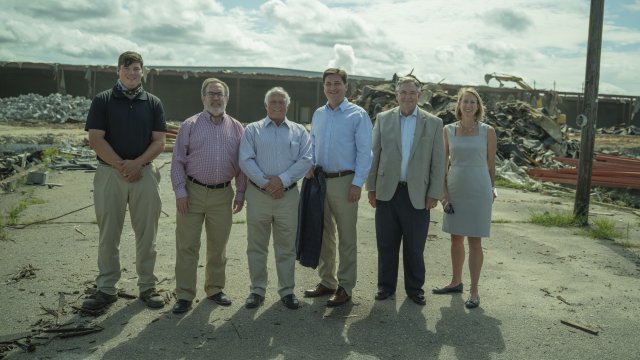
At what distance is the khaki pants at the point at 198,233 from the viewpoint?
4496mm

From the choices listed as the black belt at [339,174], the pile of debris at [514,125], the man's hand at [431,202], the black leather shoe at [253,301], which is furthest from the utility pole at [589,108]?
the pile of debris at [514,125]

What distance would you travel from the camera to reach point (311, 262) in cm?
462

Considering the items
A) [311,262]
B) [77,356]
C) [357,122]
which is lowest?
[77,356]

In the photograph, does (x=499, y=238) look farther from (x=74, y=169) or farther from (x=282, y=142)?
(x=74, y=169)

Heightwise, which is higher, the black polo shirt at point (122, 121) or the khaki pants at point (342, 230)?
the black polo shirt at point (122, 121)

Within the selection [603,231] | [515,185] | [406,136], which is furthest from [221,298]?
[515,185]

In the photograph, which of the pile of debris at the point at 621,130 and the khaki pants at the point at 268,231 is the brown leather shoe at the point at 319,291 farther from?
the pile of debris at the point at 621,130

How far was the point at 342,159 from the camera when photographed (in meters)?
4.59

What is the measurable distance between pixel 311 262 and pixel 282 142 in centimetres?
105

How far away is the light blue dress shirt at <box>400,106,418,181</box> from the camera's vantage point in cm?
466

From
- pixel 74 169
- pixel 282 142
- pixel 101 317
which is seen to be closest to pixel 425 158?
pixel 282 142

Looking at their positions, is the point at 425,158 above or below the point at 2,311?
above

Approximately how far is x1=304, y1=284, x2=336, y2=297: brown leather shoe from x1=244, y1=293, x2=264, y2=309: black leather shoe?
0.46 metres

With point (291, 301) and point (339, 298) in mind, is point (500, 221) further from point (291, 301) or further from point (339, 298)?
point (291, 301)
